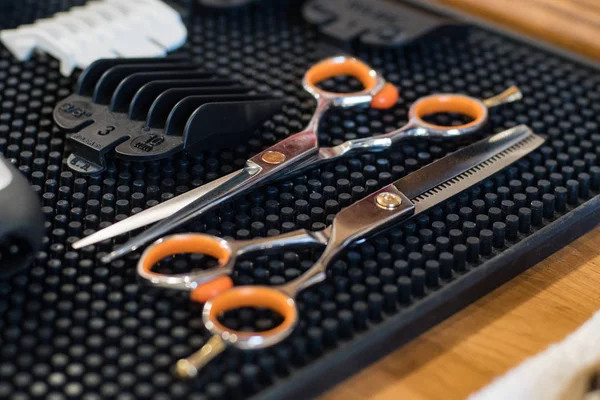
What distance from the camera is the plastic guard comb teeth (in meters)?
0.72

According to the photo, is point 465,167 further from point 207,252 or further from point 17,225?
point 17,225

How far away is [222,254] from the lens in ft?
1.72

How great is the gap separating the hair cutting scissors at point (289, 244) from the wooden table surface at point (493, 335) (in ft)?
0.20

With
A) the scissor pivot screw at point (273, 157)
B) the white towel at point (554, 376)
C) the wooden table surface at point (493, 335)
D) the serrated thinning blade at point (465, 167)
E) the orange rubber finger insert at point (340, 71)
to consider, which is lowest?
the wooden table surface at point (493, 335)

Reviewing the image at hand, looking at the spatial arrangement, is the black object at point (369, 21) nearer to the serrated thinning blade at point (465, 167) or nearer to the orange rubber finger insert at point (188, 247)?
the serrated thinning blade at point (465, 167)

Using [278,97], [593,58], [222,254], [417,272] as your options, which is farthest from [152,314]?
[593,58]

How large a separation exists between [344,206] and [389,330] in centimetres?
12

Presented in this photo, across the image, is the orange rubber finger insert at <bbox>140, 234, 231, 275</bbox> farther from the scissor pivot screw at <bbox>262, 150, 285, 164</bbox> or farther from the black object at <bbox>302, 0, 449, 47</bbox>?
the black object at <bbox>302, 0, 449, 47</bbox>

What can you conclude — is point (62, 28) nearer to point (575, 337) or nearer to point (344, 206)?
point (344, 206)

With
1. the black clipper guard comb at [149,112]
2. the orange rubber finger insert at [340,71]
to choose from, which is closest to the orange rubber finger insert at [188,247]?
the black clipper guard comb at [149,112]

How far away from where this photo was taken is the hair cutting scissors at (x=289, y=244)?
1.55 feet

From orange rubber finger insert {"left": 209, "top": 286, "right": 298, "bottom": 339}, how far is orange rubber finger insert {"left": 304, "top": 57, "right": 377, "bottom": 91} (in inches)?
9.9

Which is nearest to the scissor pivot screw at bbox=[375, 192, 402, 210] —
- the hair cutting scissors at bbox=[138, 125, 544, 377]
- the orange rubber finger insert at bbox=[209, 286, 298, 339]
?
the hair cutting scissors at bbox=[138, 125, 544, 377]

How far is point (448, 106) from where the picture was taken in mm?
688
